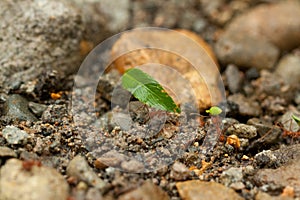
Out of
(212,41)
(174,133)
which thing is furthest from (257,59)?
(174,133)

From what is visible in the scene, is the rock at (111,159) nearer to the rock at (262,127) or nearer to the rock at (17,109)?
the rock at (17,109)

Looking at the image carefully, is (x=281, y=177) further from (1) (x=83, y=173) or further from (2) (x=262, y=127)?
(1) (x=83, y=173)

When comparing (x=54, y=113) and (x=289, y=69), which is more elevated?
(x=289, y=69)

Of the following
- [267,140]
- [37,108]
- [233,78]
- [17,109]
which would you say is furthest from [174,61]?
[17,109]

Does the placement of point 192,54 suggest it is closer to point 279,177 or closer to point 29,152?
point 279,177

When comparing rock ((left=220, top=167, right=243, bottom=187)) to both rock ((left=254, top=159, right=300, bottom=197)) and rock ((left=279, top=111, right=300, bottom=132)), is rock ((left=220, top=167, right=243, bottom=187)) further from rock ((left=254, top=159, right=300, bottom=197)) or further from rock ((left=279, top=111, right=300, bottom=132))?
rock ((left=279, top=111, right=300, bottom=132))

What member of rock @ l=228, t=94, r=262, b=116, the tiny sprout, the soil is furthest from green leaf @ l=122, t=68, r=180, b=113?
rock @ l=228, t=94, r=262, b=116

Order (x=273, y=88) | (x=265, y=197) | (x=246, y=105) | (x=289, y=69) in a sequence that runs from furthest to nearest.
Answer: (x=289, y=69)
(x=273, y=88)
(x=246, y=105)
(x=265, y=197)
